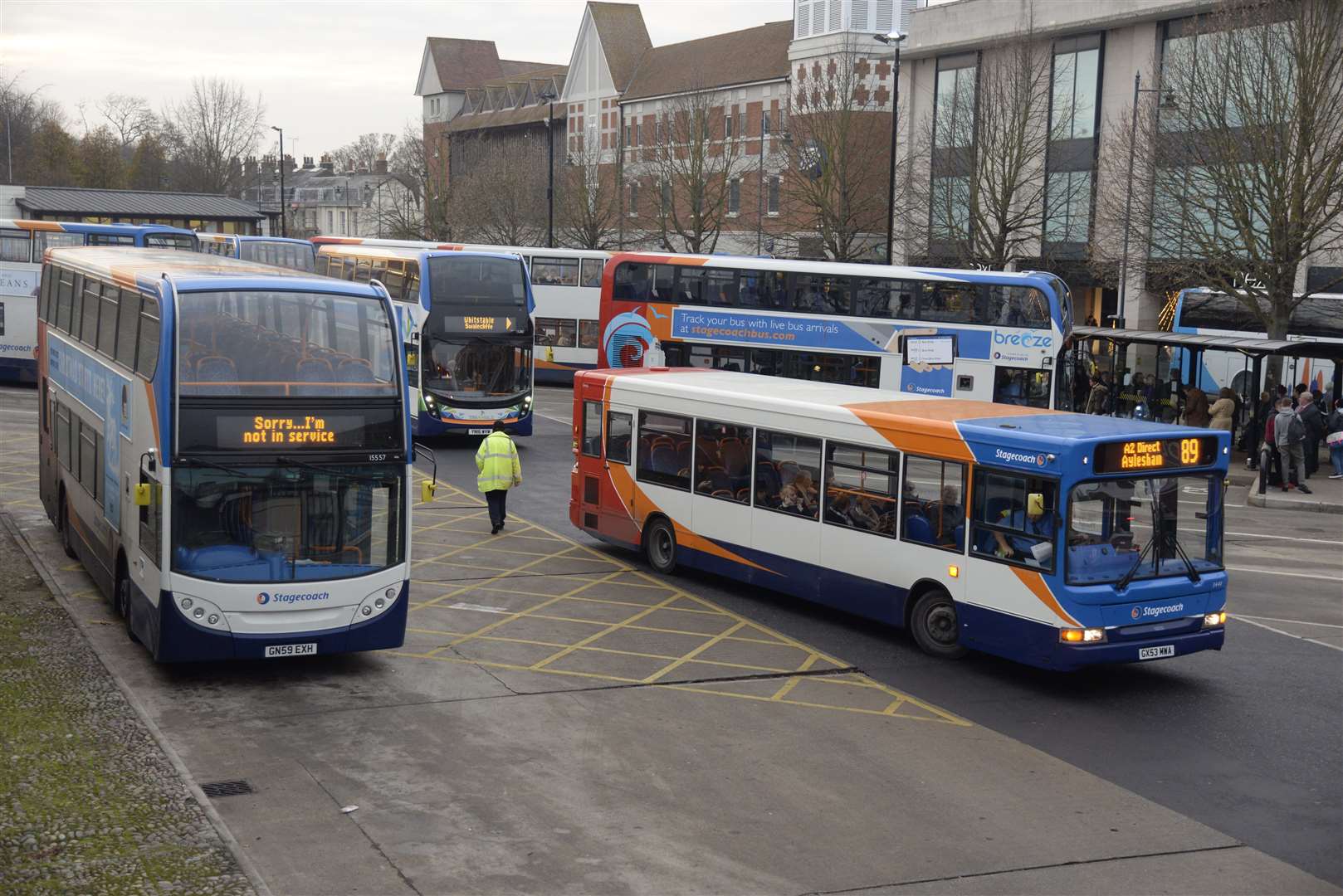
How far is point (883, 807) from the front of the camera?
9.73 m

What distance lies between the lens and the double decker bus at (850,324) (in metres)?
27.7

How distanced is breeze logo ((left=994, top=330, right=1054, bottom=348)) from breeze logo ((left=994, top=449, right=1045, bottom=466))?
1521 cm

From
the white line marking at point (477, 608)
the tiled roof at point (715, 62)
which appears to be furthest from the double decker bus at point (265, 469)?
the tiled roof at point (715, 62)

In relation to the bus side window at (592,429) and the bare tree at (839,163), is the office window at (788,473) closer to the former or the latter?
the bus side window at (592,429)

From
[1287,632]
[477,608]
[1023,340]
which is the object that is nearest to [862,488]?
[477,608]

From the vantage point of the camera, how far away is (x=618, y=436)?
18.5m

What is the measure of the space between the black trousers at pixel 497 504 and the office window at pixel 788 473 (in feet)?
17.0

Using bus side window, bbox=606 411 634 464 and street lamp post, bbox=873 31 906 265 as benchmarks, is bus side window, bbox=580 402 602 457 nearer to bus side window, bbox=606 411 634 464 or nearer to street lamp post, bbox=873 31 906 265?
bus side window, bbox=606 411 634 464

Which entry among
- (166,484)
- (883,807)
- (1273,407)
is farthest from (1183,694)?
(1273,407)

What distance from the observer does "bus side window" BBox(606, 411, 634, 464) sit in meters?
18.3

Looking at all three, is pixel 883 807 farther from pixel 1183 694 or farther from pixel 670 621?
pixel 670 621

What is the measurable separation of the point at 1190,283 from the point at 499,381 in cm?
1926

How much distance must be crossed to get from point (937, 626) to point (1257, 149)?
20791mm

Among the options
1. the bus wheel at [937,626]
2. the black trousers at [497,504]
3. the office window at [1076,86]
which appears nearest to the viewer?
the bus wheel at [937,626]
